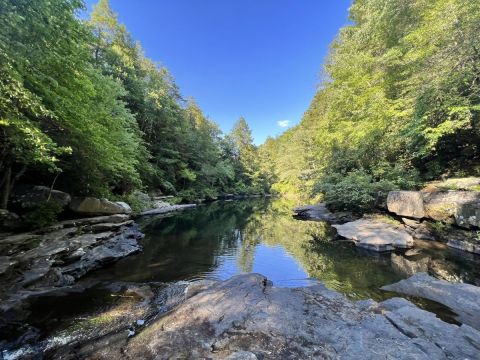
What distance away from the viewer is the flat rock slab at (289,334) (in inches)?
111

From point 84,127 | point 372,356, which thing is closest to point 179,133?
point 84,127

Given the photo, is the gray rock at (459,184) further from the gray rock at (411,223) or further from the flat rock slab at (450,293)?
the flat rock slab at (450,293)

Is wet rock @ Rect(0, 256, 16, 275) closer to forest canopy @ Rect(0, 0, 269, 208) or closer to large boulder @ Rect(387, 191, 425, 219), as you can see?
forest canopy @ Rect(0, 0, 269, 208)

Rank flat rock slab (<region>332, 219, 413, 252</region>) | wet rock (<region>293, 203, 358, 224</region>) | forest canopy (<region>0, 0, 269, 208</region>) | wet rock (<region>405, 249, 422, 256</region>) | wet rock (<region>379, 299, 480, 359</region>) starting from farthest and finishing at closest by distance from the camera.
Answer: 1. wet rock (<region>293, 203, 358, 224</region>)
2. flat rock slab (<region>332, 219, 413, 252</region>)
3. wet rock (<region>405, 249, 422, 256</region>)
4. forest canopy (<region>0, 0, 269, 208</region>)
5. wet rock (<region>379, 299, 480, 359</region>)

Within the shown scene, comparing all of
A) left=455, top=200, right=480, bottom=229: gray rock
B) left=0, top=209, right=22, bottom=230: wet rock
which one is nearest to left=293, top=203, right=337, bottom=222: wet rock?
left=455, top=200, right=480, bottom=229: gray rock

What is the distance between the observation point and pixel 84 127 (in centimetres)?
761

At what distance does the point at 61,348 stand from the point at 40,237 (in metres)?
4.82

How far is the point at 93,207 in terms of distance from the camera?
9.63 metres

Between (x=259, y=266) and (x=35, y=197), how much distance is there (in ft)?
24.6

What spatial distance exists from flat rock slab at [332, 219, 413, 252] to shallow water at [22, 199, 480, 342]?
0.49 metres

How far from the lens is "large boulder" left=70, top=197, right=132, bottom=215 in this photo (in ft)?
30.3

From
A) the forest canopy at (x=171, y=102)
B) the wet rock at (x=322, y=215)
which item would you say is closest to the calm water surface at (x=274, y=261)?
the wet rock at (x=322, y=215)

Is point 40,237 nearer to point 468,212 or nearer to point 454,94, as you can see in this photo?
point 468,212

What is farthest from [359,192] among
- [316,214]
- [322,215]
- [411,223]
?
[316,214]
